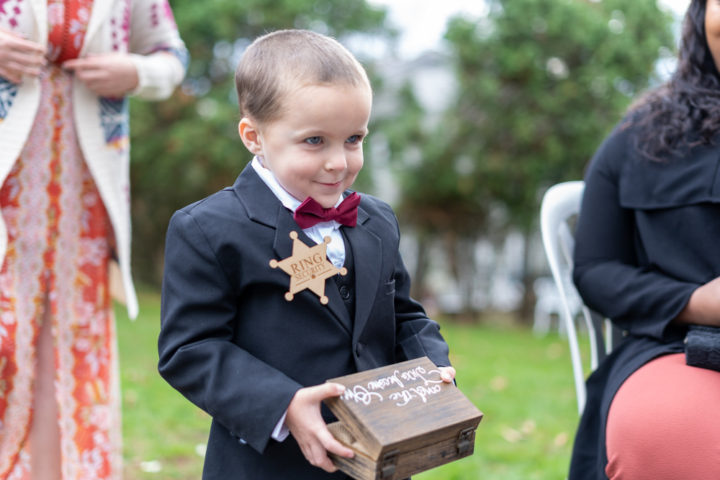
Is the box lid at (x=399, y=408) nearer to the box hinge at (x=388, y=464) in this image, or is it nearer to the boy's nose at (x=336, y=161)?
the box hinge at (x=388, y=464)

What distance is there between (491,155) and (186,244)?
38.2 feet

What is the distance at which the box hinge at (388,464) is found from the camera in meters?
1.18

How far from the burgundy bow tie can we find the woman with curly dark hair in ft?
2.69

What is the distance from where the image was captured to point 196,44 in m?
13.1

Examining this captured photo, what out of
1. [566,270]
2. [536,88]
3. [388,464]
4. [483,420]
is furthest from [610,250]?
[536,88]

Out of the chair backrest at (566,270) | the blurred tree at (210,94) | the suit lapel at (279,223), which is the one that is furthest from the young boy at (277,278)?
the blurred tree at (210,94)

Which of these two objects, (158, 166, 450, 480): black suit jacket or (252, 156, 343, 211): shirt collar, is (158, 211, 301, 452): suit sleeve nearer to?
Answer: (158, 166, 450, 480): black suit jacket

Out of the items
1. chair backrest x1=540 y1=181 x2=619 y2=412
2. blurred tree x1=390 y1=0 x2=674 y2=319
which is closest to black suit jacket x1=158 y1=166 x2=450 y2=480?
chair backrest x1=540 y1=181 x2=619 y2=412

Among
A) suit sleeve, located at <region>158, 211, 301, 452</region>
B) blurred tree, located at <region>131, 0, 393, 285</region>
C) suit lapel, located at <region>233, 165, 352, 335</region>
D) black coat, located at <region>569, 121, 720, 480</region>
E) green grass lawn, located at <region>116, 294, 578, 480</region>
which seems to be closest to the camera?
suit sleeve, located at <region>158, 211, 301, 452</region>

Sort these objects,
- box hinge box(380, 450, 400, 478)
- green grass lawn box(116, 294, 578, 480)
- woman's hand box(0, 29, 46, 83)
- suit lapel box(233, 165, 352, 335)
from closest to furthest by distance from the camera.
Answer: box hinge box(380, 450, 400, 478), suit lapel box(233, 165, 352, 335), woman's hand box(0, 29, 46, 83), green grass lawn box(116, 294, 578, 480)

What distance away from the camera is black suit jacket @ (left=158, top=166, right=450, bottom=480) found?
1.31 metres

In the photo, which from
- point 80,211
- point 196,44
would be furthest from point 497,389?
point 196,44

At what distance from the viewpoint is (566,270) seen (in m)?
2.39

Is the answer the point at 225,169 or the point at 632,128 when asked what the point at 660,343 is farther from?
the point at 225,169
